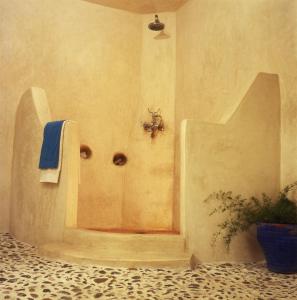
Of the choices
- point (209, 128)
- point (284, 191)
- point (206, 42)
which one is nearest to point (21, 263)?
point (209, 128)

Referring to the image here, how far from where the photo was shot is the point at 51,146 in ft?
15.5

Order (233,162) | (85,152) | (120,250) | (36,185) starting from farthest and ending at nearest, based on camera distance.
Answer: (85,152)
(36,185)
(233,162)
(120,250)

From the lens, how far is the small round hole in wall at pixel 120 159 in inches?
260

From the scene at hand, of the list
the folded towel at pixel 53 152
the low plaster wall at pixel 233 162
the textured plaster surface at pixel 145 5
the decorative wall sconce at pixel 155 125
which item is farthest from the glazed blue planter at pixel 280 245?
the textured plaster surface at pixel 145 5

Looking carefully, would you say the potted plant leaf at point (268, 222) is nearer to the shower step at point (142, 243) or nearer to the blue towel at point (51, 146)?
the shower step at point (142, 243)

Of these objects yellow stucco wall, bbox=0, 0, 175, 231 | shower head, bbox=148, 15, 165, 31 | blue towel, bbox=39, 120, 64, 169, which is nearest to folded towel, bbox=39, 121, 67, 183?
blue towel, bbox=39, 120, 64, 169

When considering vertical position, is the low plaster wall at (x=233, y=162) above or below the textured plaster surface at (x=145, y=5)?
below

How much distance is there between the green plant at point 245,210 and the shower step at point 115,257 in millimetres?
561

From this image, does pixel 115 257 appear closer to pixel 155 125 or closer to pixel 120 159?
pixel 120 159

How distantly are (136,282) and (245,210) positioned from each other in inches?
61.7

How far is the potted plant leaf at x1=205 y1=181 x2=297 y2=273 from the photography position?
12.6 feet

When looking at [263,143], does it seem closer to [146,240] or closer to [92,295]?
[146,240]

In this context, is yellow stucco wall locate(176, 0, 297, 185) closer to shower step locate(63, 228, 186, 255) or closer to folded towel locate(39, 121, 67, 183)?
shower step locate(63, 228, 186, 255)

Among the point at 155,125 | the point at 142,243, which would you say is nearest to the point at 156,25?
the point at 155,125
